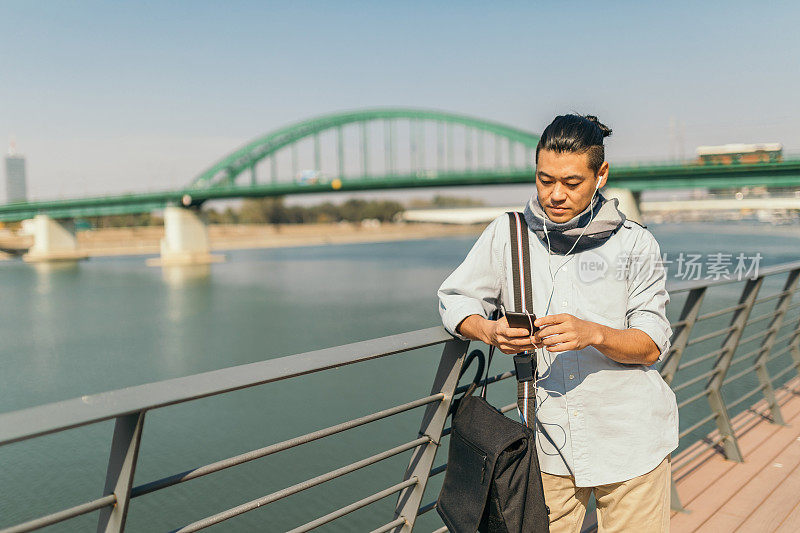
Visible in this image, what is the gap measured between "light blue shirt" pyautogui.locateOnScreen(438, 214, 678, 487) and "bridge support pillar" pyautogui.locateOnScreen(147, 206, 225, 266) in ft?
153

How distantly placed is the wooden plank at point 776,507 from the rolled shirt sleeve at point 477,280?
186cm

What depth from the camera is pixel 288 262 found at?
4391cm

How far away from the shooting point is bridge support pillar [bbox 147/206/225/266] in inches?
1804

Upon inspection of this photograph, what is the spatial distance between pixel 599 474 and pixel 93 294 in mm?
30061

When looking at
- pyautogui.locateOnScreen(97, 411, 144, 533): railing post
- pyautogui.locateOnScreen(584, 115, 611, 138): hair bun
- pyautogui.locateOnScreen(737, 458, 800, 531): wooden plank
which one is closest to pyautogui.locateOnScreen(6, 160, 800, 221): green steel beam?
pyautogui.locateOnScreen(737, 458, 800, 531): wooden plank

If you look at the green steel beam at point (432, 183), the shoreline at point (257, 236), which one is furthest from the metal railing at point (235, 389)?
the shoreline at point (257, 236)

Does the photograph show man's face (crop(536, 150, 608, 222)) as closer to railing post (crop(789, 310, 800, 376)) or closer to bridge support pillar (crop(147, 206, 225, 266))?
railing post (crop(789, 310, 800, 376))

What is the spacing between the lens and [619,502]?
1.57 m

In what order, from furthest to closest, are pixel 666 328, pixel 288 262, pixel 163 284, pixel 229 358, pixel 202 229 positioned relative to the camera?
pixel 202 229 < pixel 288 262 < pixel 163 284 < pixel 229 358 < pixel 666 328

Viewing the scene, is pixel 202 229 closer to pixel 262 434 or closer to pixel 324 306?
pixel 324 306

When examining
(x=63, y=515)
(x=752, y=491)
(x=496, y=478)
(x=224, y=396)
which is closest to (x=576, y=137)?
(x=496, y=478)

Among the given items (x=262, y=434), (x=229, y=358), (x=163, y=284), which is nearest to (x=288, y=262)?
(x=163, y=284)

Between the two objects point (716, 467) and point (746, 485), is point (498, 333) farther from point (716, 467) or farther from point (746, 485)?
point (716, 467)

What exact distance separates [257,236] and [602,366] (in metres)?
73.2
